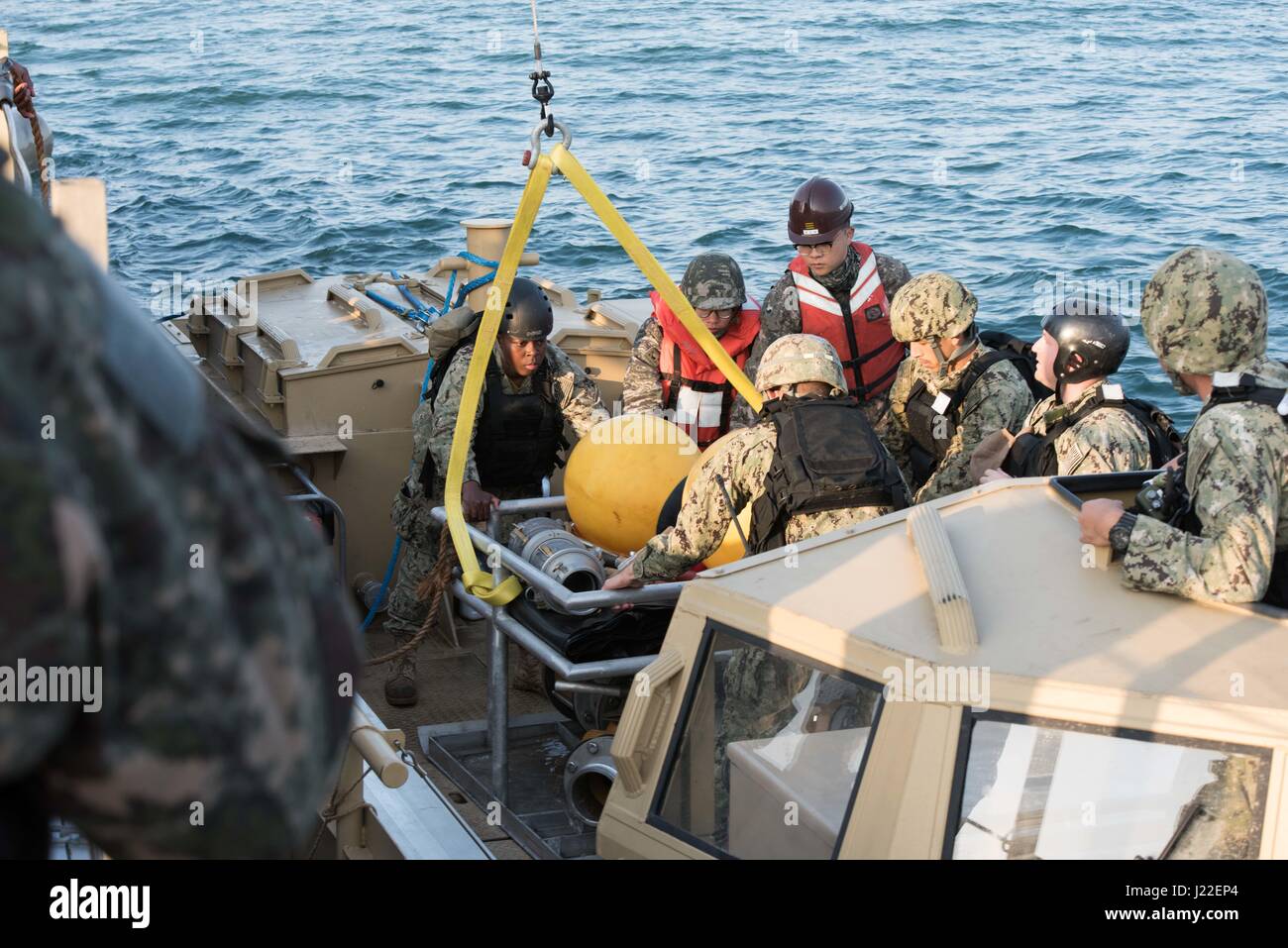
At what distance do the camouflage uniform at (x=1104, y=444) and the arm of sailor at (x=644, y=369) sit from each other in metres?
2.15

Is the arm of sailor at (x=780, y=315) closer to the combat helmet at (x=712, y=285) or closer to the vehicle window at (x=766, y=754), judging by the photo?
the combat helmet at (x=712, y=285)

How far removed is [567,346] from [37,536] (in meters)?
7.10

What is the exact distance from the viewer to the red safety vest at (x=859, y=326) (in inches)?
280

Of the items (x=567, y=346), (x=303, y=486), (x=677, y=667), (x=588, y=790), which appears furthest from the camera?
(x=567, y=346)

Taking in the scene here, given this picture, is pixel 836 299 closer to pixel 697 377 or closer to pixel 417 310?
pixel 697 377

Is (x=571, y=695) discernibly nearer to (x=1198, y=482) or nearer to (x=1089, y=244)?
(x=1198, y=482)

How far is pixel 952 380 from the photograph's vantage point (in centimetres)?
622

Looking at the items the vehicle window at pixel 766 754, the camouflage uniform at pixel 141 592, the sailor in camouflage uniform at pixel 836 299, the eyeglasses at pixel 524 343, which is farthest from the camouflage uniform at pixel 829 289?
the camouflage uniform at pixel 141 592

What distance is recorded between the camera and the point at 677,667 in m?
3.79

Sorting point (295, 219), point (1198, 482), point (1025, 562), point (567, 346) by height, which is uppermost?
point (1198, 482)

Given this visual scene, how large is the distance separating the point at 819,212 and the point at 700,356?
2.98 feet

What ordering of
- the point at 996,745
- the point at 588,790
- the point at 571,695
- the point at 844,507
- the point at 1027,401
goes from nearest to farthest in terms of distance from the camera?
the point at 996,745 → the point at 844,507 → the point at 588,790 → the point at 571,695 → the point at 1027,401

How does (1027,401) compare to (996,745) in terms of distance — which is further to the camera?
(1027,401)

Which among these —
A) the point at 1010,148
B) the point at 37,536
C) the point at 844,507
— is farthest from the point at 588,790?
the point at 1010,148
